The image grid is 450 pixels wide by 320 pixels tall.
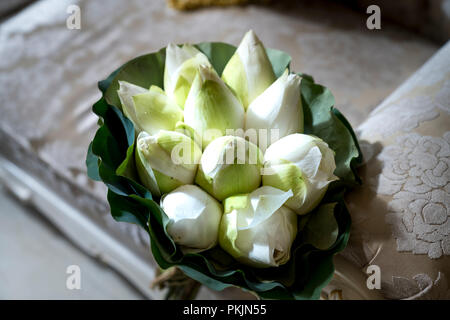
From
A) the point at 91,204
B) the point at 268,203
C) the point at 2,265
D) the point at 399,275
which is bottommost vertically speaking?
the point at 2,265

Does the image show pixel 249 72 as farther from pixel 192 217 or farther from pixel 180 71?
pixel 192 217

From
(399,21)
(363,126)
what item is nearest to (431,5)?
(399,21)

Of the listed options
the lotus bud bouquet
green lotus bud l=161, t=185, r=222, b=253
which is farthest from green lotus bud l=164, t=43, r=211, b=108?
green lotus bud l=161, t=185, r=222, b=253

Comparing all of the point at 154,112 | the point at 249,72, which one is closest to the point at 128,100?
the point at 154,112

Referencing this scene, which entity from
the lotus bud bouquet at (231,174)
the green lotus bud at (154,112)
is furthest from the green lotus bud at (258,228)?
the green lotus bud at (154,112)

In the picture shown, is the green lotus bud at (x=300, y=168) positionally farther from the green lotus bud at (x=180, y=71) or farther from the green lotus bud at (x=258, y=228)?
the green lotus bud at (x=180, y=71)
